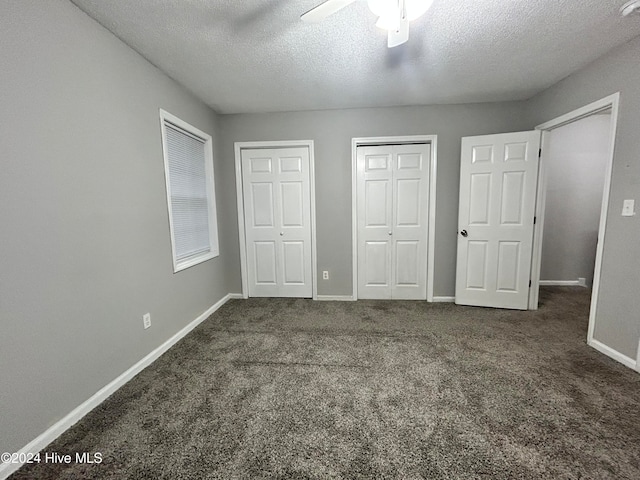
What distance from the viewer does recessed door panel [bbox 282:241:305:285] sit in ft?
11.2

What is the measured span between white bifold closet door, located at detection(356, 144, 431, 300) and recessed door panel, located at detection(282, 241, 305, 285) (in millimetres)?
794

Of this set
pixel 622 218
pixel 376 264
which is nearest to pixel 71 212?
pixel 376 264

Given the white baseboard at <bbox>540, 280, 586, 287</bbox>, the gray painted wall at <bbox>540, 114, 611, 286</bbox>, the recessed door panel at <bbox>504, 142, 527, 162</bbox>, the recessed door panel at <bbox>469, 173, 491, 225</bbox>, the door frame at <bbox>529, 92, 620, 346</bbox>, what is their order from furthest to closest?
1. the white baseboard at <bbox>540, 280, 586, 287</bbox>
2. the gray painted wall at <bbox>540, 114, 611, 286</bbox>
3. the recessed door panel at <bbox>469, 173, 491, 225</bbox>
4. the recessed door panel at <bbox>504, 142, 527, 162</bbox>
5. the door frame at <bbox>529, 92, 620, 346</bbox>

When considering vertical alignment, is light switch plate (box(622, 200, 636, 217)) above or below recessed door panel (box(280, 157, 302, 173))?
below

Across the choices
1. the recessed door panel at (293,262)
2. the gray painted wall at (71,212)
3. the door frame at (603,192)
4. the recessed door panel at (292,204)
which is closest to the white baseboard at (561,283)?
the door frame at (603,192)

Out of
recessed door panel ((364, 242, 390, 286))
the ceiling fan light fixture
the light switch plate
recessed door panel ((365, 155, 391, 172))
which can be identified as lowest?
recessed door panel ((364, 242, 390, 286))

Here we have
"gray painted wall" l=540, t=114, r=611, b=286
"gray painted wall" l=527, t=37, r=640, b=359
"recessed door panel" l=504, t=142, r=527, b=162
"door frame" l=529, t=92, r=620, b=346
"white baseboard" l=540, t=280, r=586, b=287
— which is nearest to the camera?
"gray painted wall" l=527, t=37, r=640, b=359

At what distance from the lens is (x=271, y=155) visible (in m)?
3.27

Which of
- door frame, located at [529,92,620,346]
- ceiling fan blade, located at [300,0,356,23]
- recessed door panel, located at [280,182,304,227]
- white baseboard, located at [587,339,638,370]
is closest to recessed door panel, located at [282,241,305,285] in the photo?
recessed door panel, located at [280,182,304,227]

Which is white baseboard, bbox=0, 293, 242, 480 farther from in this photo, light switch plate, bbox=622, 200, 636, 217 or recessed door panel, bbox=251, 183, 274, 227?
light switch plate, bbox=622, 200, 636, 217

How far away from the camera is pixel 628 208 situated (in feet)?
6.25

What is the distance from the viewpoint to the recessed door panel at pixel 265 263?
3.45 meters

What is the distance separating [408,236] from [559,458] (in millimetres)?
2334

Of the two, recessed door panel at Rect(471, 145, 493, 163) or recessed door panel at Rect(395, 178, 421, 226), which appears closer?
recessed door panel at Rect(471, 145, 493, 163)
